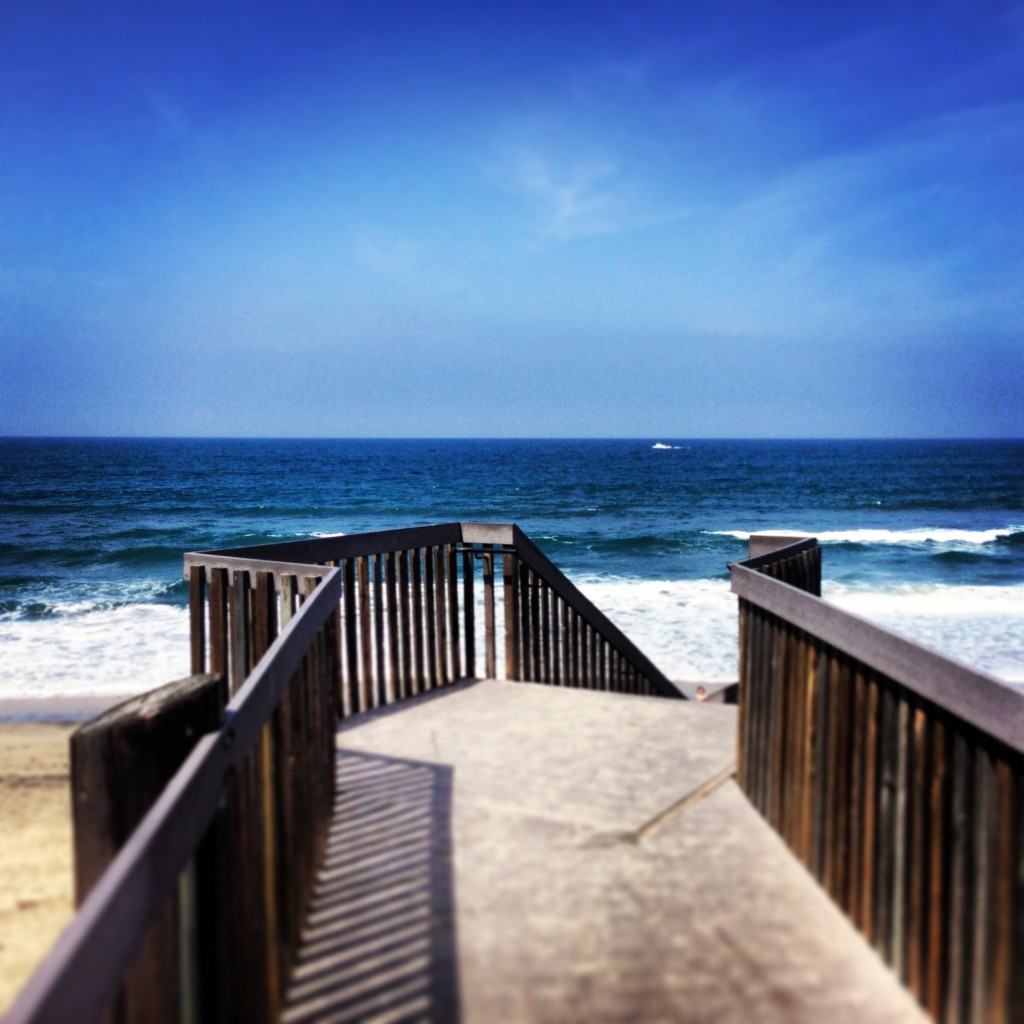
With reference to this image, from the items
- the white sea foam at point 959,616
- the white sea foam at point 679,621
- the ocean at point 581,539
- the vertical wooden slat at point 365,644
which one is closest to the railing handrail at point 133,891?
the ocean at point 581,539

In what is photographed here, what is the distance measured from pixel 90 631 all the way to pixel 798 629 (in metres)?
16.1

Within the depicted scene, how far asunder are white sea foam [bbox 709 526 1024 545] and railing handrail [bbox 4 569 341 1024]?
3080cm

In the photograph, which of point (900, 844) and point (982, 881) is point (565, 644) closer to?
point (900, 844)

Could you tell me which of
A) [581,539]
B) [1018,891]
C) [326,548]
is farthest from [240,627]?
[581,539]

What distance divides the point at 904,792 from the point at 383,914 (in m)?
1.69

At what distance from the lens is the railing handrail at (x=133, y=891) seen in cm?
112

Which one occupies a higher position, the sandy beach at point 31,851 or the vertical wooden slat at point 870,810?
the vertical wooden slat at point 870,810

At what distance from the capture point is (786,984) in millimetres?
2637

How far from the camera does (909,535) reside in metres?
34.4

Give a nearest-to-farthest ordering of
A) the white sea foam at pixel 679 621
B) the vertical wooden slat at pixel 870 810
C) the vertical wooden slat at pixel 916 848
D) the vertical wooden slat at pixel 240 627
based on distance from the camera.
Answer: the vertical wooden slat at pixel 916 848
the vertical wooden slat at pixel 870 810
the vertical wooden slat at pixel 240 627
the white sea foam at pixel 679 621

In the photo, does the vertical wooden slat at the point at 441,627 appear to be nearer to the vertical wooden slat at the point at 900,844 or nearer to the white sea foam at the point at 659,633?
the vertical wooden slat at the point at 900,844

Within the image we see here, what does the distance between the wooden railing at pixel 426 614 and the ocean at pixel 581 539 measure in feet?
10.5

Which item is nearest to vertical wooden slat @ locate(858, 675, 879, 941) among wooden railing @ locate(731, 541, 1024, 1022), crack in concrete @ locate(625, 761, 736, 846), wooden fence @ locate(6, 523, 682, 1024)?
wooden railing @ locate(731, 541, 1024, 1022)

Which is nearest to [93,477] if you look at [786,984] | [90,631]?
[90,631]
